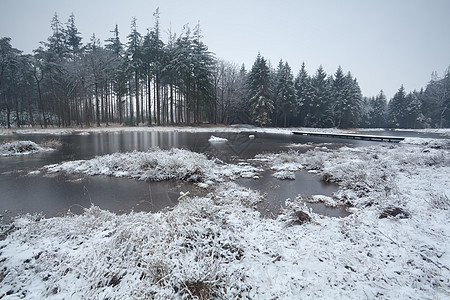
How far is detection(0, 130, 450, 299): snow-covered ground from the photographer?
2799mm

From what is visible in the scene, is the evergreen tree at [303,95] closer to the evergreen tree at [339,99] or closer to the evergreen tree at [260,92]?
the evergreen tree at [339,99]

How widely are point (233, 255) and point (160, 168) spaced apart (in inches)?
261

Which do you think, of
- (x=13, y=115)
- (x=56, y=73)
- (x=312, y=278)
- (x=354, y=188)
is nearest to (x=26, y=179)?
(x=312, y=278)

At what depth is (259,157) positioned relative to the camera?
13.8 metres

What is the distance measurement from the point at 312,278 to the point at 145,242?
A: 2.73 m

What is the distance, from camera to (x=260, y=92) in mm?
42000

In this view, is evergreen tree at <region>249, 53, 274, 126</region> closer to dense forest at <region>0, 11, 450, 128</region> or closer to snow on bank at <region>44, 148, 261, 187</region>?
dense forest at <region>0, 11, 450, 128</region>

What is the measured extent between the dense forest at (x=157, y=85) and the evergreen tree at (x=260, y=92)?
0.20 metres

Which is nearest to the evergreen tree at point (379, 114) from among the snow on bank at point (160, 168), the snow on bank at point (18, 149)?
the snow on bank at point (160, 168)

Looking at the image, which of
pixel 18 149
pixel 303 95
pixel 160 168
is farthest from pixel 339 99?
pixel 18 149

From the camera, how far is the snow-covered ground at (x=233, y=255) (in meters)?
2.80

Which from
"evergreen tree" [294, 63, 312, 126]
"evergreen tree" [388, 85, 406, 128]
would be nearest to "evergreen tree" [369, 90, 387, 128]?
"evergreen tree" [388, 85, 406, 128]

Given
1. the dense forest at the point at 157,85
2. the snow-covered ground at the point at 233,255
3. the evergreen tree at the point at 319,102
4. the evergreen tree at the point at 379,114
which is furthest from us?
the evergreen tree at the point at 379,114

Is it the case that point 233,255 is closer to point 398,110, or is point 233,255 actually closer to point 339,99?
point 339,99
